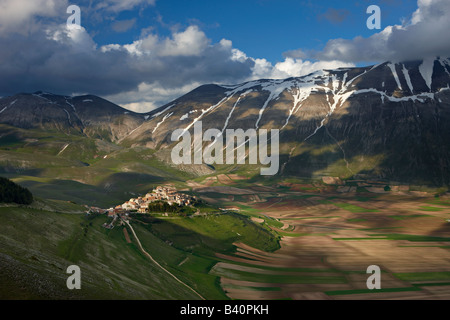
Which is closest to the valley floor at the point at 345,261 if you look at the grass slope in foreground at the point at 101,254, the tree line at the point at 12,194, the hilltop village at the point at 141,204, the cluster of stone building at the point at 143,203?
the grass slope in foreground at the point at 101,254

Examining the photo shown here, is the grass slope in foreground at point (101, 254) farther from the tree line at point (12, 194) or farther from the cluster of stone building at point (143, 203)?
the cluster of stone building at point (143, 203)

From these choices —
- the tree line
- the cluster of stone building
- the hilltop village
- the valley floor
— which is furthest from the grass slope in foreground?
the cluster of stone building

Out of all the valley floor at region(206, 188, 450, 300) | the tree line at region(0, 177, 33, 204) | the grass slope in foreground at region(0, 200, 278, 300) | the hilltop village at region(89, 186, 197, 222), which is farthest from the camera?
the hilltop village at region(89, 186, 197, 222)

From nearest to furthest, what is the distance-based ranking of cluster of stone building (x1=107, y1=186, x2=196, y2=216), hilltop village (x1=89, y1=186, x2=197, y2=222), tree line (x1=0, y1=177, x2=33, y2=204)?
tree line (x1=0, y1=177, x2=33, y2=204) < hilltop village (x1=89, y1=186, x2=197, y2=222) < cluster of stone building (x1=107, y1=186, x2=196, y2=216)

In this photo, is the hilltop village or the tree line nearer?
the tree line

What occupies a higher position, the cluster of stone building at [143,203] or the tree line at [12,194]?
the tree line at [12,194]

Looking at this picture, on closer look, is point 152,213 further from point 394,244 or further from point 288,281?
point 394,244

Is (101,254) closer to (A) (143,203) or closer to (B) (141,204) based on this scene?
(B) (141,204)

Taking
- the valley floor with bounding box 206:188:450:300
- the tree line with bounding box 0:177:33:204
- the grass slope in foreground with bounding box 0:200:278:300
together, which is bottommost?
the valley floor with bounding box 206:188:450:300

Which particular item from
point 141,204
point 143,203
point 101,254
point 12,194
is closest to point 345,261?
point 101,254

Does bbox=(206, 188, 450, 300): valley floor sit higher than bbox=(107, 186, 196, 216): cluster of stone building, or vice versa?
bbox=(107, 186, 196, 216): cluster of stone building

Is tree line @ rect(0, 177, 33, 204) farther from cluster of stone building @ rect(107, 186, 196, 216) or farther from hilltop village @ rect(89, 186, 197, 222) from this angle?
cluster of stone building @ rect(107, 186, 196, 216)
